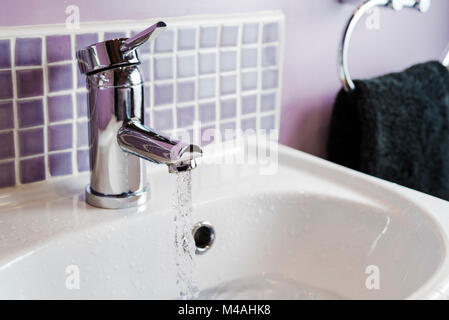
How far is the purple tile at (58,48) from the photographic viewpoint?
2.14ft

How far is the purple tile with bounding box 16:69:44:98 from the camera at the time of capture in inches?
25.3

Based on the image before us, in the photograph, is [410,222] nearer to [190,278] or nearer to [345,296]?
[345,296]

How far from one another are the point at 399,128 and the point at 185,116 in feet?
1.11

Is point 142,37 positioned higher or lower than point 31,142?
higher

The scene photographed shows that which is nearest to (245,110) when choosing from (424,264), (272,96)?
(272,96)

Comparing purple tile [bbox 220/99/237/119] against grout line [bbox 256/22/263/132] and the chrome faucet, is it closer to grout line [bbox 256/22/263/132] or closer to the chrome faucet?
grout line [bbox 256/22/263/132]

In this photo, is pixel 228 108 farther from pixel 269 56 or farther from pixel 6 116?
pixel 6 116

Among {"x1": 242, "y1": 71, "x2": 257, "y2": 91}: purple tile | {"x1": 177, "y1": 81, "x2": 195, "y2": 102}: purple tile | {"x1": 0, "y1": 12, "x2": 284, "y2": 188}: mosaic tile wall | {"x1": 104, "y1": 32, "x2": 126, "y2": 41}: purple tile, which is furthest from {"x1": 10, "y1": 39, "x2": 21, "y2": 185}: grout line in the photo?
{"x1": 242, "y1": 71, "x2": 257, "y2": 91}: purple tile

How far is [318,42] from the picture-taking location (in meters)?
0.91

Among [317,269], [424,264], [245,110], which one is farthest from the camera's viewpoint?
[245,110]

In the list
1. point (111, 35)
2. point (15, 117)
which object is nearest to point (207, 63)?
point (111, 35)

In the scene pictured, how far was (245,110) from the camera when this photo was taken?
848 millimetres

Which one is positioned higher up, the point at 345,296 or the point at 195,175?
the point at 195,175

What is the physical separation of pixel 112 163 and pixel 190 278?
15 centimetres
